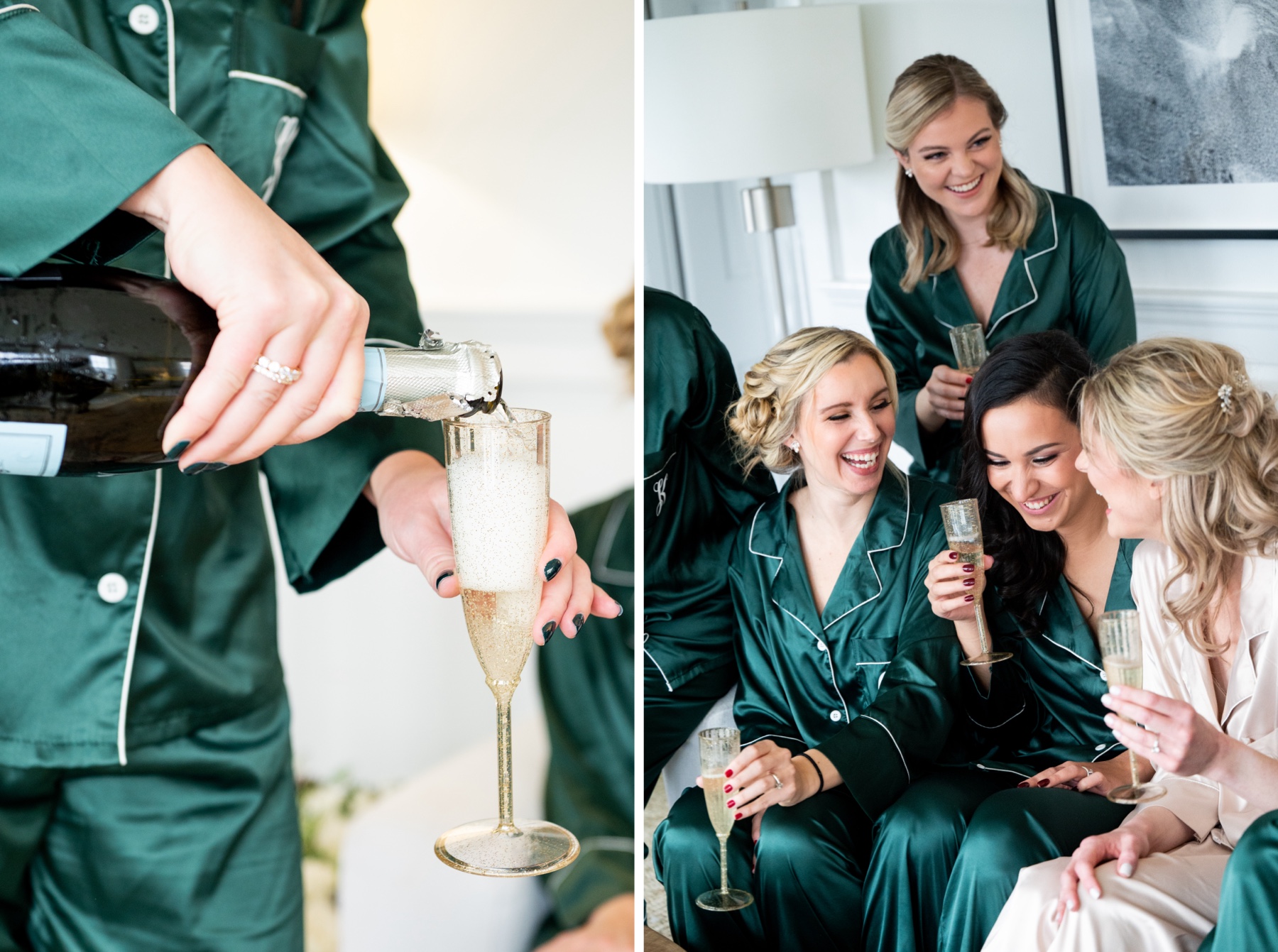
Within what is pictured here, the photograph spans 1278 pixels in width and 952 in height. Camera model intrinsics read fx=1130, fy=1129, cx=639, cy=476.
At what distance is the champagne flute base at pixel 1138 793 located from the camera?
1262mm

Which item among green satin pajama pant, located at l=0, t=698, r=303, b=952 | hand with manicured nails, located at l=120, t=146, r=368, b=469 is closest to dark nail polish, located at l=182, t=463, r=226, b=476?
hand with manicured nails, located at l=120, t=146, r=368, b=469

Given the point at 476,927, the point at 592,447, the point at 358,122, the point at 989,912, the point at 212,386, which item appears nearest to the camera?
the point at 212,386

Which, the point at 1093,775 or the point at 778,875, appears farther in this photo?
the point at 778,875

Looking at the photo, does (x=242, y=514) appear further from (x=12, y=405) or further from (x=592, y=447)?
(x=592, y=447)

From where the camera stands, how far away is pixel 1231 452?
1205 millimetres

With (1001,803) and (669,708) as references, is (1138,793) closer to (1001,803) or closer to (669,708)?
(1001,803)

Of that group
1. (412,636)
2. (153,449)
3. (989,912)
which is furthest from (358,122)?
(412,636)

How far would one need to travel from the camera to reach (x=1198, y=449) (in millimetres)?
1209

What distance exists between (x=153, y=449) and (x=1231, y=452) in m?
1.06

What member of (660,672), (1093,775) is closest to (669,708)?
(660,672)

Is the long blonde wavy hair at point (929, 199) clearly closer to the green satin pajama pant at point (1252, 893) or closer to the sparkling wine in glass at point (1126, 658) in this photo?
the sparkling wine in glass at point (1126, 658)

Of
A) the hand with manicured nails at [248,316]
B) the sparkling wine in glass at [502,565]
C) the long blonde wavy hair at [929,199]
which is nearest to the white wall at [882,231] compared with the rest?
Answer: the long blonde wavy hair at [929,199]

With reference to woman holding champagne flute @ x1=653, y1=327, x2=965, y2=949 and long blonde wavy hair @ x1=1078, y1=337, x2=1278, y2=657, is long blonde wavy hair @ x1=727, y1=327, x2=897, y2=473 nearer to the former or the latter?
woman holding champagne flute @ x1=653, y1=327, x2=965, y2=949

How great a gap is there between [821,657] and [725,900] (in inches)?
14.2
